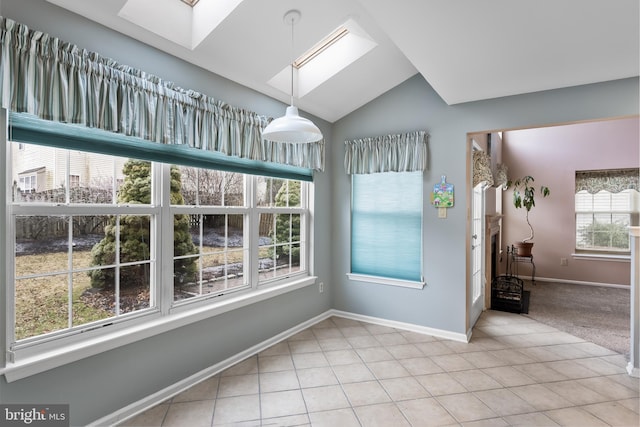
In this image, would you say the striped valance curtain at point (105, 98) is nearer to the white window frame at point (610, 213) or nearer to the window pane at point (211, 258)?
the window pane at point (211, 258)

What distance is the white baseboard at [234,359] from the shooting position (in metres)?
2.06

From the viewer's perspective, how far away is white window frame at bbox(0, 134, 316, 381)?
164 centimetres

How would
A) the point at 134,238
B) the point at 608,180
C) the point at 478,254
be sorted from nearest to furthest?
the point at 134,238, the point at 478,254, the point at 608,180

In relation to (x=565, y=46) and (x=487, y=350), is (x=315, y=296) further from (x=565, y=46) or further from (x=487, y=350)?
(x=565, y=46)

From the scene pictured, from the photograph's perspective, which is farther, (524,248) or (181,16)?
(524,248)

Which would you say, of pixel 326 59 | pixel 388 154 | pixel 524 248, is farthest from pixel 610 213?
pixel 326 59

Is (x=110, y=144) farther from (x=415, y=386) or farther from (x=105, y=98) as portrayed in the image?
(x=415, y=386)

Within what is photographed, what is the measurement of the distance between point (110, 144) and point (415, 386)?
2.85 m

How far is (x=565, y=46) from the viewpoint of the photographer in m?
2.31

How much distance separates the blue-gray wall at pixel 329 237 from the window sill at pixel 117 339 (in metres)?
0.07

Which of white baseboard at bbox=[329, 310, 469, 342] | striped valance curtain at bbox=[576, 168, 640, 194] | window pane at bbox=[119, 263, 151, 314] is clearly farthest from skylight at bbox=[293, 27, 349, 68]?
striped valance curtain at bbox=[576, 168, 640, 194]

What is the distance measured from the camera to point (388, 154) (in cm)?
371

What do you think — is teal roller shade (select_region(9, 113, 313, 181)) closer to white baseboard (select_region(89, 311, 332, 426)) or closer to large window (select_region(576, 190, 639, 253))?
white baseboard (select_region(89, 311, 332, 426))

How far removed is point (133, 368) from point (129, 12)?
A: 2.38 meters
